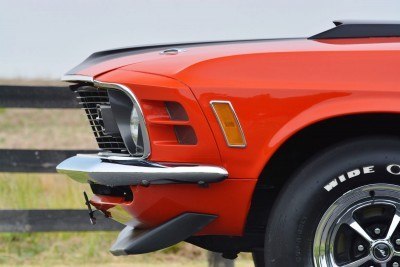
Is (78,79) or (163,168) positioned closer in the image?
(163,168)

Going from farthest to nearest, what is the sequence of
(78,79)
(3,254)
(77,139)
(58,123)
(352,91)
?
1. (58,123)
2. (77,139)
3. (3,254)
4. (78,79)
5. (352,91)

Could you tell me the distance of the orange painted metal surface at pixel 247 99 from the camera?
3484mm

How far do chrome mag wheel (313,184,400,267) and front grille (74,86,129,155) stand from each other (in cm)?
91

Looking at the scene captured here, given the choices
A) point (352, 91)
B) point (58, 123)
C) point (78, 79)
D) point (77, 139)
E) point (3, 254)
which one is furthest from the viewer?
point (58, 123)

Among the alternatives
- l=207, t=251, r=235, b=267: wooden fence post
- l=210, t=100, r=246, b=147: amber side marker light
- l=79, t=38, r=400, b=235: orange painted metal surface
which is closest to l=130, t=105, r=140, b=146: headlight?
l=79, t=38, r=400, b=235: orange painted metal surface

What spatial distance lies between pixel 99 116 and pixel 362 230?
1.24 m

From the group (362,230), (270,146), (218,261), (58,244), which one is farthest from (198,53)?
(58,244)

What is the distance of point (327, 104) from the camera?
3480mm

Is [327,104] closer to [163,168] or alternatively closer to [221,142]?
[221,142]

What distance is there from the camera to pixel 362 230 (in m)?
3.53

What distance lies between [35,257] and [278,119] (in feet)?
11.2

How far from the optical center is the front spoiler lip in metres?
3.50

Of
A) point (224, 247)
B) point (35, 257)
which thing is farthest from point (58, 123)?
point (224, 247)

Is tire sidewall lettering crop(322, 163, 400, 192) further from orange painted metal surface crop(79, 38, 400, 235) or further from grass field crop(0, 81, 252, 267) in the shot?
grass field crop(0, 81, 252, 267)
